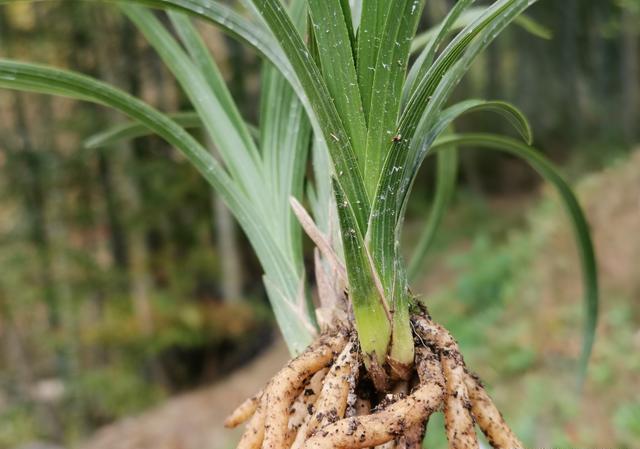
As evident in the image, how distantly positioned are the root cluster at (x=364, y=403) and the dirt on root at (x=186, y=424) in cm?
294

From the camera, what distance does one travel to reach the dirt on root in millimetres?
3568

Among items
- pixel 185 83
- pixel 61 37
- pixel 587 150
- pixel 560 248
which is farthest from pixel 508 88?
pixel 185 83

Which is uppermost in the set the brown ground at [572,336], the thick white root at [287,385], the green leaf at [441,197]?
the brown ground at [572,336]

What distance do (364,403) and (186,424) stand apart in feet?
11.6

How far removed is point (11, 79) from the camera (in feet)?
1.57

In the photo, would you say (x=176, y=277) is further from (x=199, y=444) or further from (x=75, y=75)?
(x=75, y=75)

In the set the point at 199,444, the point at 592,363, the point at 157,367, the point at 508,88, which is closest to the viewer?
the point at 592,363

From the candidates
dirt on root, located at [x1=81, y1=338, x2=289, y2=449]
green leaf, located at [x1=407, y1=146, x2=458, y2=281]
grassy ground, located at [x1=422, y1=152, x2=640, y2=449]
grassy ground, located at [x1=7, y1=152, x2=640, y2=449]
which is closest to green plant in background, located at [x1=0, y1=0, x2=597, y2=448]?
green leaf, located at [x1=407, y1=146, x2=458, y2=281]

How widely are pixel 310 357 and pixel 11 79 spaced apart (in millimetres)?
328

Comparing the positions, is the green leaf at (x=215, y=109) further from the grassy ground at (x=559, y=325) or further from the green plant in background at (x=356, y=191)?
the grassy ground at (x=559, y=325)

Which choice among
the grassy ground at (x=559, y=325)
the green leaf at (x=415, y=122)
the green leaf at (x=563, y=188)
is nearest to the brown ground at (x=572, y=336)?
the grassy ground at (x=559, y=325)

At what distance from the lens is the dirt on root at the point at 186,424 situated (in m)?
3.57

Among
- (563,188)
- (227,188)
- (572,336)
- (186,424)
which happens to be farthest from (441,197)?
(186,424)

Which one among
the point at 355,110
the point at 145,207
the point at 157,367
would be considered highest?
the point at 145,207
